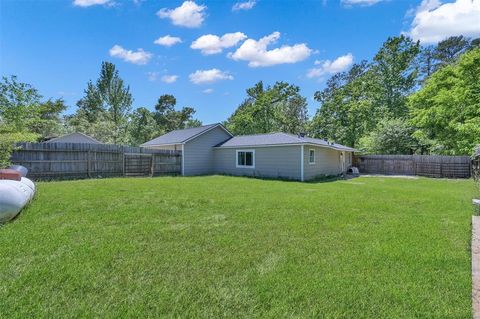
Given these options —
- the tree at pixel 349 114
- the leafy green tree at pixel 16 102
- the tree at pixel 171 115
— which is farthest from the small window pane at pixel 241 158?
the tree at pixel 171 115

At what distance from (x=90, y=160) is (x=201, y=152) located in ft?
22.5

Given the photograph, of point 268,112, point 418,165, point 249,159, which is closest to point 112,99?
point 268,112

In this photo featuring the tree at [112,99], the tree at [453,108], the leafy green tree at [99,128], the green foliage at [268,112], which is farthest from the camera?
the leafy green tree at [99,128]

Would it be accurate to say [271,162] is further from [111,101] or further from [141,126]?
[141,126]

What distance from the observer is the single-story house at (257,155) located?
1577 cm

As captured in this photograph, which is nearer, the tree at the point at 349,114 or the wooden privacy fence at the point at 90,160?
the wooden privacy fence at the point at 90,160

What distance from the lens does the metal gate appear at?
1569 cm

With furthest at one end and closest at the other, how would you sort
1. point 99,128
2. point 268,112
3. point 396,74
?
point 99,128
point 268,112
point 396,74

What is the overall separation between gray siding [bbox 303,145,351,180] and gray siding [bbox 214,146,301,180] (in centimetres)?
60

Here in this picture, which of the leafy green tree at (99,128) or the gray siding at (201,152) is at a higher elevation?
the leafy green tree at (99,128)

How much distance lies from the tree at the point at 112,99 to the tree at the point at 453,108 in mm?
Answer: 28630

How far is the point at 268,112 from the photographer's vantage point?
3228 cm

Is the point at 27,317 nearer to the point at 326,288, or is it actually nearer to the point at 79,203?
the point at 326,288

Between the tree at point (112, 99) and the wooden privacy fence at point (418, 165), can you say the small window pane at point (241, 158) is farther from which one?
the tree at point (112, 99)
